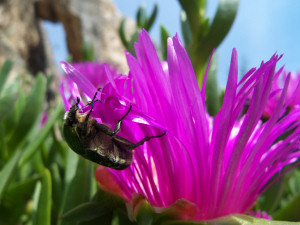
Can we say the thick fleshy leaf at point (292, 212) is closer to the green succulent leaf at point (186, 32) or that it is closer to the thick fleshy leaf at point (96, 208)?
the thick fleshy leaf at point (96, 208)

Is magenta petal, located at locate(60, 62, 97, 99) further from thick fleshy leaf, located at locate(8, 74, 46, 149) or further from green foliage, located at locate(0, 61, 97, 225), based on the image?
thick fleshy leaf, located at locate(8, 74, 46, 149)

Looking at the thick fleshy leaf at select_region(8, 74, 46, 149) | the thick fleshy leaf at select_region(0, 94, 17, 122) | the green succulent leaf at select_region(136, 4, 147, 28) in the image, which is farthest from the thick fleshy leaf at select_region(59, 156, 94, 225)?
the green succulent leaf at select_region(136, 4, 147, 28)

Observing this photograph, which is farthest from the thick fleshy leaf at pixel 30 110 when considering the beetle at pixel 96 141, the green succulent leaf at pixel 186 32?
the beetle at pixel 96 141

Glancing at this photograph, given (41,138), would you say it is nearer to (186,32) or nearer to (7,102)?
(7,102)

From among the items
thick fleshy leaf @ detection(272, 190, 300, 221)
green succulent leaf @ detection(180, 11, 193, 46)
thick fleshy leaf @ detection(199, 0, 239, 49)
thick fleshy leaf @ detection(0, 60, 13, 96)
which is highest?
thick fleshy leaf @ detection(0, 60, 13, 96)

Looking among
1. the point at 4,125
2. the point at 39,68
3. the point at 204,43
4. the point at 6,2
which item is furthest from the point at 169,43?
the point at 39,68
